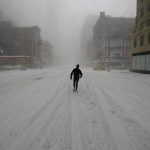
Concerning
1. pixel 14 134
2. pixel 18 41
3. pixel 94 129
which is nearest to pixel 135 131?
pixel 94 129

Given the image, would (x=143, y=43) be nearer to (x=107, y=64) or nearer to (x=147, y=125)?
(x=147, y=125)

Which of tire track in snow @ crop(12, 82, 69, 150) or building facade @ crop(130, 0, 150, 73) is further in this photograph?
building facade @ crop(130, 0, 150, 73)

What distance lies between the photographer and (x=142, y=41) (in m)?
36.2

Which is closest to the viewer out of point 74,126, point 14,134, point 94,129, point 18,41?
point 14,134

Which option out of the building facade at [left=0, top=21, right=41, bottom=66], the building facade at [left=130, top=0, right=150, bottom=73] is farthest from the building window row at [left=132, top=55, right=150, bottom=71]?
the building facade at [left=0, top=21, right=41, bottom=66]

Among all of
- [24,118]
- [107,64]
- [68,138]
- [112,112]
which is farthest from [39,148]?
[107,64]

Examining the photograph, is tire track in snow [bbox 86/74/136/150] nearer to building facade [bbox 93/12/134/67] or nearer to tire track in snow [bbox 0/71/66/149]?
tire track in snow [bbox 0/71/66/149]

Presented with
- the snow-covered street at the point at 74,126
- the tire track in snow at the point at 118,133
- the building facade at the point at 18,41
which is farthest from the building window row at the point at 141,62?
the building facade at the point at 18,41

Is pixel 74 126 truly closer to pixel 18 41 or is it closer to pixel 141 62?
pixel 141 62

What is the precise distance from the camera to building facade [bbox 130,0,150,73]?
1323 inches

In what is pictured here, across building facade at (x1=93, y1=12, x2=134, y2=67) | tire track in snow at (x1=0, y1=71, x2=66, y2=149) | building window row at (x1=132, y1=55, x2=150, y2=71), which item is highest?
building facade at (x1=93, y1=12, x2=134, y2=67)

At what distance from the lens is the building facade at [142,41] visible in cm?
3359

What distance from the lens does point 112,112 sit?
7656 mm

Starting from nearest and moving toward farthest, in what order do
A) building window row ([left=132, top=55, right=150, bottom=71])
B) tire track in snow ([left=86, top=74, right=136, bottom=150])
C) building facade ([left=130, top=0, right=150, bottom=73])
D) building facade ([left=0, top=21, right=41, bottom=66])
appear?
tire track in snow ([left=86, top=74, right=136, bottom=150])
building window row ([left=132, top=55, right=150, bottom=71])
building facade ([left=130, top=0, right=150, bottom=73])
building facade ([left=0, top=21, right=41, bottom=66])
